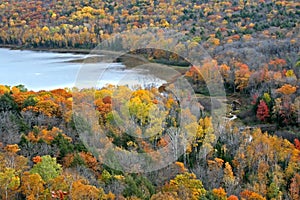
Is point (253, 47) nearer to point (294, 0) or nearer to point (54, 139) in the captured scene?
point (294, 0)

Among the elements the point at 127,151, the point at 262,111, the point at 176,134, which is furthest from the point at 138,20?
the point at 127,151

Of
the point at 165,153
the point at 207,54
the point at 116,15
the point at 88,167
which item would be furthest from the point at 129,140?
the point at 116,15

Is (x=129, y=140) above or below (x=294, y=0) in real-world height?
below

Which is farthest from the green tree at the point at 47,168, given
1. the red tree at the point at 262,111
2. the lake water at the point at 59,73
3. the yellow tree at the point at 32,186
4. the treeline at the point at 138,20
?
the treeline at the point at 138,20

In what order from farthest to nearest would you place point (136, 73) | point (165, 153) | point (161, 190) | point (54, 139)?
point (136, 73) < point (165, 153) < point (54, 139) < point (161, 190)

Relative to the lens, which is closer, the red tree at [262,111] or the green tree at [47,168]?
the green tree at [47,168]

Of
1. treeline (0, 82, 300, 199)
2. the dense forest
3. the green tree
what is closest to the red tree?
the dense forest

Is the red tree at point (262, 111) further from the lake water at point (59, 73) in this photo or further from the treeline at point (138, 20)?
the treeline at point (138, 20)
